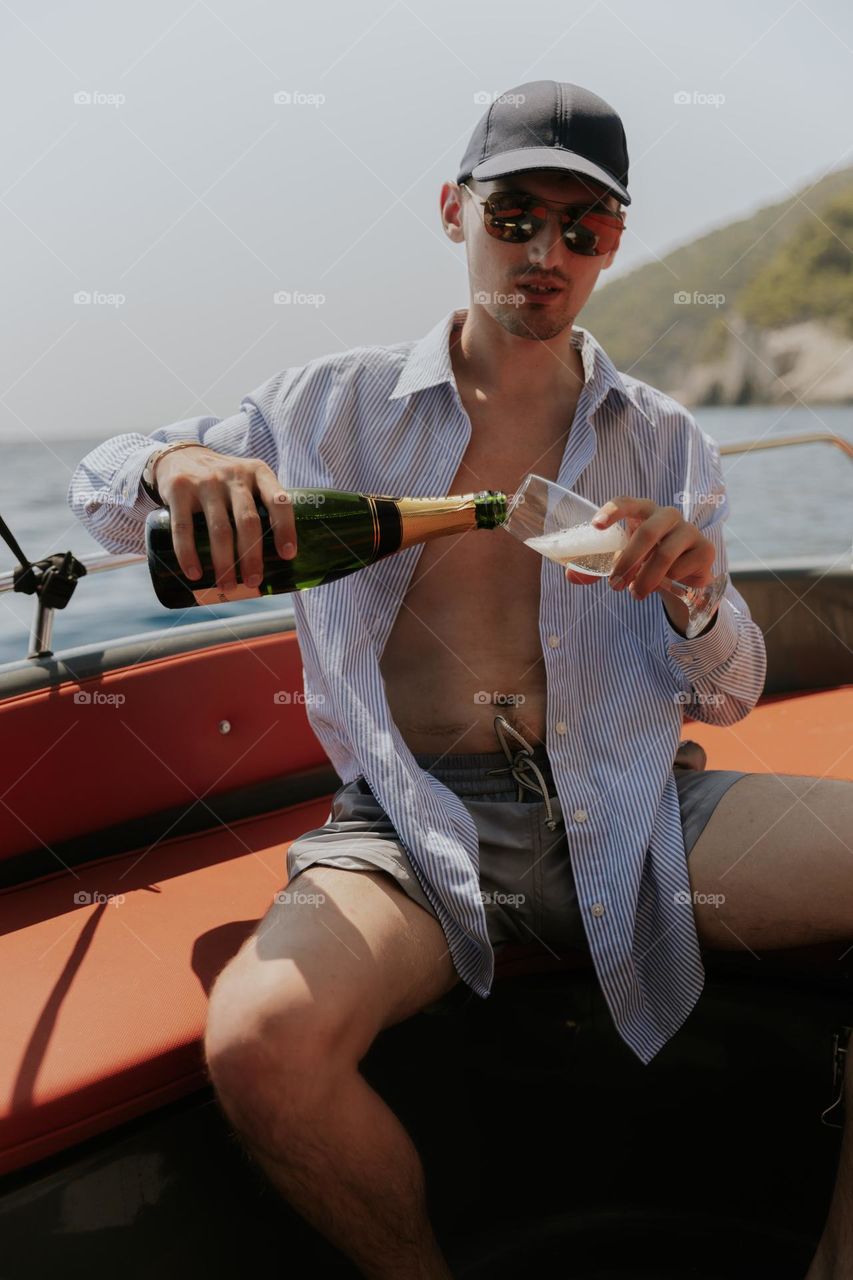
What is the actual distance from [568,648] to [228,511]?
64cm

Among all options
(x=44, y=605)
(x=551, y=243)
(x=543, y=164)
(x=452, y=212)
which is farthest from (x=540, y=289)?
(x=44, y=605)

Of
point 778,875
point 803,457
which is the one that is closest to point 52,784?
point 778,875

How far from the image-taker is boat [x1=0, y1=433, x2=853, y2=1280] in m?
1.37

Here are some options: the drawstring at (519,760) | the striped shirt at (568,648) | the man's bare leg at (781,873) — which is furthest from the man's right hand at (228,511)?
the man's bare leg at (781,873)

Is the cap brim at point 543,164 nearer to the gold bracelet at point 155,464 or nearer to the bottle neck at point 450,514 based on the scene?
the bottle neck at point 450,514

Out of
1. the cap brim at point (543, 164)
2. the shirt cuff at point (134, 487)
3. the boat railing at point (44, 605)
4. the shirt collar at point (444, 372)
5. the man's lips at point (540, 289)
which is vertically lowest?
the boat railing at point (44, 605)

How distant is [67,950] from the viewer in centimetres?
165

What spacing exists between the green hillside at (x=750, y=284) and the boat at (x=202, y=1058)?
1883 inches

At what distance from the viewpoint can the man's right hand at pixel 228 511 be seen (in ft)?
4.05

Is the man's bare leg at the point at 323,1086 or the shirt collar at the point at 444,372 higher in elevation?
the shirt collar at the point at 444,372

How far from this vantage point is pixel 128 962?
1.60 metres

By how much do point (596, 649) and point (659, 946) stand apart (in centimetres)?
46

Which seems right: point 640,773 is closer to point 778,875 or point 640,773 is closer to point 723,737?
point 778,875

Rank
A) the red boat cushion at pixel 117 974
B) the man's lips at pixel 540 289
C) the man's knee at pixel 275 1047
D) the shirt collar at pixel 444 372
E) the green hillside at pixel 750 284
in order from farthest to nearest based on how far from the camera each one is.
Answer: the green hillside at pixel 750 284
the shirt collar at pixel 444 372
the man's lips at pixel 540 289
the red boat cushion at pixel 117 974
the man's knee at pixel 275 1047
